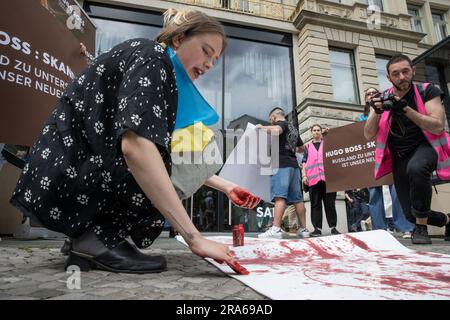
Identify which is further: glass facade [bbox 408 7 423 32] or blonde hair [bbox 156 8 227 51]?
glass facade [bbox 408 7 423 32]

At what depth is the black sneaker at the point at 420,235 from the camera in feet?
7.92

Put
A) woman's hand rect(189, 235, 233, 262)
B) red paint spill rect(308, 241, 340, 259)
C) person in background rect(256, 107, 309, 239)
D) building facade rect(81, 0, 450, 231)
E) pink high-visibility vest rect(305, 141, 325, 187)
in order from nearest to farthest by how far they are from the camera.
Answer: woman's hand rect(189, 235, 233, 262) < red paint spill rect(308, 241, 340, 259) < person in background rect(256, 107, 309, 239) < pink high-visibility vest rect(305, 141, 325, 187) < building facade rect(81, 0, 450, 231)

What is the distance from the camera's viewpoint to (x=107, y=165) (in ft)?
3.71

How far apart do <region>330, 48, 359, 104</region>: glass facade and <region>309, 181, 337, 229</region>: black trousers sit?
4.79 metres

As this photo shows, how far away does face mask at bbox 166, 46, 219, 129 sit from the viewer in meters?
1.28

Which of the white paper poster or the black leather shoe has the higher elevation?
the black leather shoe

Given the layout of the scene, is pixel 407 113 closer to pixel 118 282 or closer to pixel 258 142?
pixel 258 142

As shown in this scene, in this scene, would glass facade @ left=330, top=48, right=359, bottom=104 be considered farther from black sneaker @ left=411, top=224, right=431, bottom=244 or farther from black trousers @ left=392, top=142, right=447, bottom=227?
black sneaker @ left=411, top=224, right=431, bottom=244

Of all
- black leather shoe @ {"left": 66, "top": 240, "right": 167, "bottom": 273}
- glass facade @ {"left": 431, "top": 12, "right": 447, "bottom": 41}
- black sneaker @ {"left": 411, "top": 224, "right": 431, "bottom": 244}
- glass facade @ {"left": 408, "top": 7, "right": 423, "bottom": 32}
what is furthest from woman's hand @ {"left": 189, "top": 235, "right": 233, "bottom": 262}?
glass facade @ {"left": 431, "top": 12, "right": 447, "bottom": 41}

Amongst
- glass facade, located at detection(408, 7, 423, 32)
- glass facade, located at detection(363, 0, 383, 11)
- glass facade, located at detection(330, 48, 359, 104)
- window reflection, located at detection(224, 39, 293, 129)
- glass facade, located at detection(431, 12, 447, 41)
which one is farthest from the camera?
glass facade, located at detection(431, 12, 447, 41)
